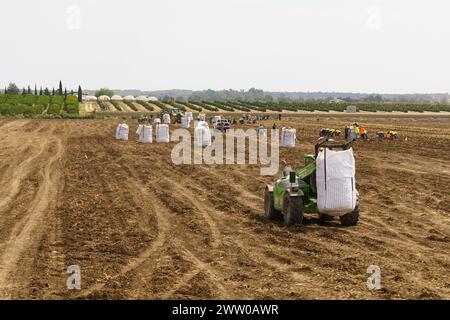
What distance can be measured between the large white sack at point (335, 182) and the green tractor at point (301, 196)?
0.70 ft

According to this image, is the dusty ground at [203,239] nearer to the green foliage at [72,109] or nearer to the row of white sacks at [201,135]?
the row of white sacks at [201,135]

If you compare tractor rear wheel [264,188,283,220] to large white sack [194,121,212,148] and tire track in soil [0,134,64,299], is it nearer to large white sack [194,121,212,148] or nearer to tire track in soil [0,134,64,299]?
tire track in soil [0,134,64,299]

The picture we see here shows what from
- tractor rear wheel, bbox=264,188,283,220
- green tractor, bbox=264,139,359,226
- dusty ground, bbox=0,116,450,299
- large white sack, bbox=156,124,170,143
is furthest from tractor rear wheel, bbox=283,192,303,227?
large white sack, bbox=156,124,170,143

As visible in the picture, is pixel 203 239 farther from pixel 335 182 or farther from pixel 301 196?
pixel 335 182

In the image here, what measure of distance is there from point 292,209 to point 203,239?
1.69 meters

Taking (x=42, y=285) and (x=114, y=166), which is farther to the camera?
(x=114, y=166)

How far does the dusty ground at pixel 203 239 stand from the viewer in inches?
316

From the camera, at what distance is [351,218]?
11688mm

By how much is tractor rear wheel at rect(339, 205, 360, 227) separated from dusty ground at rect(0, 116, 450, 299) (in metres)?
0.15

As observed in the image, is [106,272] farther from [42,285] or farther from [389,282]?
[389,282]

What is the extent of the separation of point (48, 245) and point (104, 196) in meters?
5.19

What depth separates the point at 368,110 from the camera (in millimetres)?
101625

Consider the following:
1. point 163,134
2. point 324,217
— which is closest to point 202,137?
point 163,134
